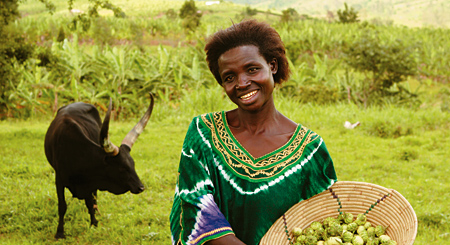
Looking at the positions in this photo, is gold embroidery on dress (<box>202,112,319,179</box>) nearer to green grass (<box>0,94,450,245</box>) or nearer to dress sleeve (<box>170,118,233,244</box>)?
dress sleeve (<box>170,118,233,244</box>)

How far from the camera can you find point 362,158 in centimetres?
682

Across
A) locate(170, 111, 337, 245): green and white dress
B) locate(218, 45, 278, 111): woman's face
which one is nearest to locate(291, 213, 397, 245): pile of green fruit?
locate(170, 111, 337, 245): green and white dress

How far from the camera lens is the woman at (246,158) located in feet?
6.93

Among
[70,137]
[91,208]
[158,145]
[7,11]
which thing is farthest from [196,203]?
[7,11]

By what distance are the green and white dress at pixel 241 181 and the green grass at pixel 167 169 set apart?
85.7 inches

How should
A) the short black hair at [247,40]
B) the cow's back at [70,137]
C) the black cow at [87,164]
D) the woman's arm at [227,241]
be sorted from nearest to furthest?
the woman's arm at [227,241] < the short black hair at [247,40] < the black cow at [87,164] < the cow's back at [70,137]

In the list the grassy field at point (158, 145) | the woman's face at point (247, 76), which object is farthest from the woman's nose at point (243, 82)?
the grassy field at point (158, 145)

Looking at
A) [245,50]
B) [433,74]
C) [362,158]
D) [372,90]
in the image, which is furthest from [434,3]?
[245,50]

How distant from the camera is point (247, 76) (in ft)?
7.00

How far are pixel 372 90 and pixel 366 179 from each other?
5807 millimetres

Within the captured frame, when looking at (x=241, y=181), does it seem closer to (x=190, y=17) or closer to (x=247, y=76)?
(x=247, y=76)

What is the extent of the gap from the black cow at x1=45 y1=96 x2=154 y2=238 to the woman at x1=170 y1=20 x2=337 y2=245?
196 centimetres

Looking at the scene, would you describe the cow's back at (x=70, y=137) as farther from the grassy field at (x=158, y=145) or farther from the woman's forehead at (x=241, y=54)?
the woman's forehead at (x=241, y=54)

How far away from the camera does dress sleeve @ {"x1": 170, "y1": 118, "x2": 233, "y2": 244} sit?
1.98 m
